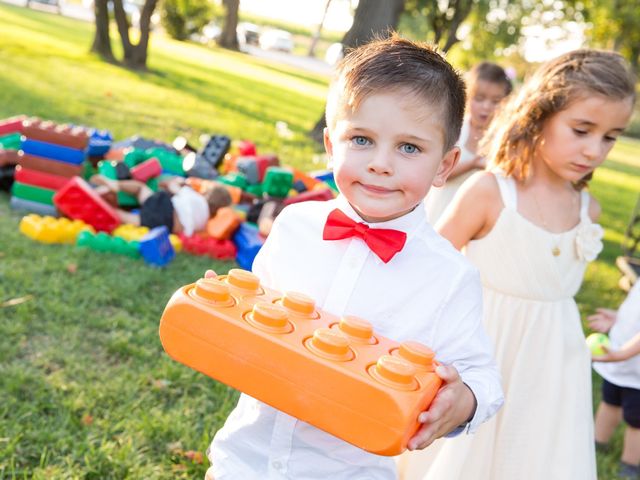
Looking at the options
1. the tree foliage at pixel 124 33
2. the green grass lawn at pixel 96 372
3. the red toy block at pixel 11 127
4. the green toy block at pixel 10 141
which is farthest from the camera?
the tree foliage at pixel 124 33

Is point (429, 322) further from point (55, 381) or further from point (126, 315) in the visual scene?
point (126, 315)

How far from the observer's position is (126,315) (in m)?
3.66

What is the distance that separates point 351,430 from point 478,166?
117 inches

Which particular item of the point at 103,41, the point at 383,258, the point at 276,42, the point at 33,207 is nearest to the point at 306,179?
the point at 33,207

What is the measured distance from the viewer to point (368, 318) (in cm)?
166

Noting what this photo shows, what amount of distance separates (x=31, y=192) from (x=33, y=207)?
116mm

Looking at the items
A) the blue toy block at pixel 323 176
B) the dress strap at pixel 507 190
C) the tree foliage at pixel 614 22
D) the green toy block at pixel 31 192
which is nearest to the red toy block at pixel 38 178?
the green toy block at pixel 31 192

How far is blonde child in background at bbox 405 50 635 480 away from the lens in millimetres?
2285

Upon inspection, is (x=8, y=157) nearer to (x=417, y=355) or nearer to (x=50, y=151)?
(x=50, y=151)

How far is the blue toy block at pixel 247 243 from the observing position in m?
4.74

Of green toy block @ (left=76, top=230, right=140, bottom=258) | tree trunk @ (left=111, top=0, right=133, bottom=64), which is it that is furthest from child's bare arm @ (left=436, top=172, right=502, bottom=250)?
tree trunk @ (left=111, top=0, right=133, bottom=64)

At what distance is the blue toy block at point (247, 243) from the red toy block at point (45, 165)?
137 centimetres

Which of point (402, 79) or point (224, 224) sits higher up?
point (402, 79)

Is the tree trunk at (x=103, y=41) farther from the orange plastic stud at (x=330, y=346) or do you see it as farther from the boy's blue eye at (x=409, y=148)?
the orange plastic stud at (x=330, y=346)
